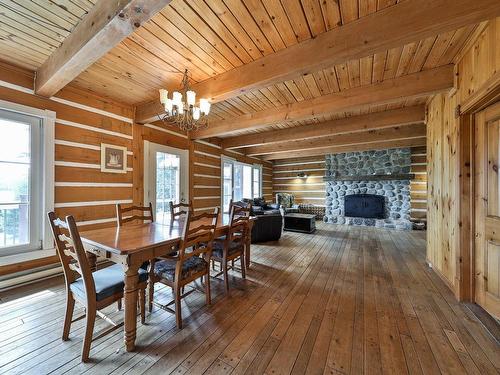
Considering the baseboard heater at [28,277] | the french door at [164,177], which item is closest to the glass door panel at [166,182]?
the french door at [164,177]

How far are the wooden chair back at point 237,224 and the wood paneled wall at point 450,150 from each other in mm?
2466

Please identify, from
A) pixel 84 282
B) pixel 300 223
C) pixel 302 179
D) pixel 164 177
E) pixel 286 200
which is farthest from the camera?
pixel 302 179

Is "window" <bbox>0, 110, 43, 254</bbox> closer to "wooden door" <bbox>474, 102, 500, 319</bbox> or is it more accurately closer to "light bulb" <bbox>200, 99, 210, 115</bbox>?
"light bulb" <bbox>200, 99, 210, 115</bbox>

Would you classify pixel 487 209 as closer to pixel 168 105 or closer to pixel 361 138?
pixel 168 105

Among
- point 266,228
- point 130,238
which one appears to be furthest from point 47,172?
point 266,228

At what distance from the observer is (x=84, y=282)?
4.99ft

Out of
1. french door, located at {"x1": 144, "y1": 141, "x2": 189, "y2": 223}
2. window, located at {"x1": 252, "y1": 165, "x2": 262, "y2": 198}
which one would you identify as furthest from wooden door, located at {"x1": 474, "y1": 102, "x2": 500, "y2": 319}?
window, located at {"x1": 252, "y1": 165, "x2": 262, "y2": 198}

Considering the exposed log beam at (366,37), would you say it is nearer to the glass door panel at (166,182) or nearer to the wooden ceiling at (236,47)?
the wooden ceiling at (236,47)

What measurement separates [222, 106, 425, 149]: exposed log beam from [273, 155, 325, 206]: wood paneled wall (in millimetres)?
3929

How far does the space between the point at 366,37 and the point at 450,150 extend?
1.94 meters

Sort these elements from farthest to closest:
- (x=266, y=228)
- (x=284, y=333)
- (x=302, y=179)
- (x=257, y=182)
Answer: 1. (x=302, y=179)
2. (x=257, y=182)
3. (x=266, y=228)
4. (x=284, y=333)

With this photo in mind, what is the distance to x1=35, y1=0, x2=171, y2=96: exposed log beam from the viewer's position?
1453 millimetres

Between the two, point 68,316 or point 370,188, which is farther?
point 370,188

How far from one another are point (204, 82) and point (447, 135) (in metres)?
3.23
